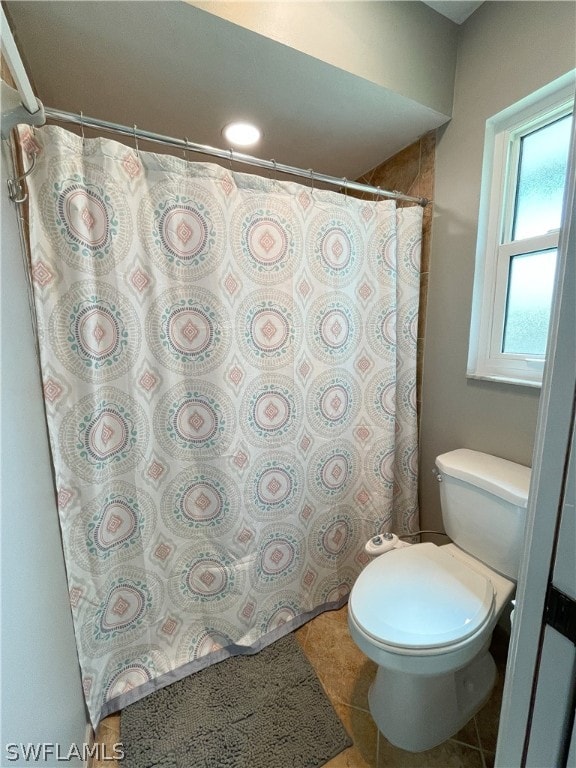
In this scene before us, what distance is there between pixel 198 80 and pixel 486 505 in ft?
5.77

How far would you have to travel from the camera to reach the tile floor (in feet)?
3.28

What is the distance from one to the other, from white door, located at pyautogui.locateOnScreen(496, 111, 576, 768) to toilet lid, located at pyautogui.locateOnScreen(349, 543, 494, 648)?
0.41 m

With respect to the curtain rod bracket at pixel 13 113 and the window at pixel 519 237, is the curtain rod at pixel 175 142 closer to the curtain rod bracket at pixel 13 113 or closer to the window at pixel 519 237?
the curtain rod bracket at pixel 13 113

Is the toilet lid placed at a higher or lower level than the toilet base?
higher

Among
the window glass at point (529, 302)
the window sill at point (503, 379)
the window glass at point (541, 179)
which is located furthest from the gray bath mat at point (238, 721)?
the window glass at point (541, 179)

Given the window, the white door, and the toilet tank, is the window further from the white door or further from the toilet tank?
the white door

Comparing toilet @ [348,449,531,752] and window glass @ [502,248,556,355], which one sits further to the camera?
window glass @ [502,248,556,355]

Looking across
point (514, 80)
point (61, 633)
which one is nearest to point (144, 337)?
point (61, 633)

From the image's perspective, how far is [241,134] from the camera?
1458mm

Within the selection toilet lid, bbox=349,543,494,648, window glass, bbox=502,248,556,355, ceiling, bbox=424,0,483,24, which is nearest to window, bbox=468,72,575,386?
window glass, bbox=502,248,556,355

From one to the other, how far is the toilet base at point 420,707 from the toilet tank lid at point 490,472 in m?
0.58

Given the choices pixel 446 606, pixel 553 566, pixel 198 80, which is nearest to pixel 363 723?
pixel 446 606

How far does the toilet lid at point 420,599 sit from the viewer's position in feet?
2.93

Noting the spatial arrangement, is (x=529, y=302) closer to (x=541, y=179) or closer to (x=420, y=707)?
(x=541, y=179)
